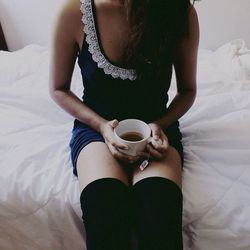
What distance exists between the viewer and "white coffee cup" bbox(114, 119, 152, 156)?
0.74 metres

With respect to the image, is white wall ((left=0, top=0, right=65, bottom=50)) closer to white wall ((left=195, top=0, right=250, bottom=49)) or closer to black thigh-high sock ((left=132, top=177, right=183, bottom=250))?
white wall ((left=195, top=0, right=250, bottom=49))

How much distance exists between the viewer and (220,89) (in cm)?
125

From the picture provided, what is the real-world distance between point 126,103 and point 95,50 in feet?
0.60

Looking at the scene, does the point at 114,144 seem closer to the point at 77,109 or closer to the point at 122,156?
the point at 122,156

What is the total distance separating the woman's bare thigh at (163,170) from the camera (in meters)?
0.77

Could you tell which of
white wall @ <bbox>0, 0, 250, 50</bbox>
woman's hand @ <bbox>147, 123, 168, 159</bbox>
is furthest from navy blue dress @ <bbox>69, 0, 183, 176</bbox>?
white wall @ <bbox>0, 0, 250, 50</bbox>

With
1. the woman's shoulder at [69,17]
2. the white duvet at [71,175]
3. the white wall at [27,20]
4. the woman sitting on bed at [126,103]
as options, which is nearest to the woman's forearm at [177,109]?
the woman sitting on bed at [126,103]

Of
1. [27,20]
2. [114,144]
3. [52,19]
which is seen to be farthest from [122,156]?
[27,20]

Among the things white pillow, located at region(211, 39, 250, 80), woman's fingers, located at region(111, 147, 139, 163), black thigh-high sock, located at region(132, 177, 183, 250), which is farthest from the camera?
white pillow, located at region(211, 39, 250, 80)

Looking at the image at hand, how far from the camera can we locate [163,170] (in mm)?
782

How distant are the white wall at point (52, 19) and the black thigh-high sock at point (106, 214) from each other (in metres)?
0.99

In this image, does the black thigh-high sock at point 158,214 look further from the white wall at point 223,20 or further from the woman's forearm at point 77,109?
the white wall at point 223,20

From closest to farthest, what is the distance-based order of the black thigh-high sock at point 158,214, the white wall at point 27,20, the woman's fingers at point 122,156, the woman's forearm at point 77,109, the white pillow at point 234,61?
1. the black thigh-high sock at point 158,214
2. the woman's fingers at point 122,156
3. the woman's forearm at point 77,109
4. the white pillow at point 234,61
5. the white wall at point 27,20

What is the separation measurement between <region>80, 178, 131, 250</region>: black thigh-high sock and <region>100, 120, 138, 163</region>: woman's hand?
0.22 feet
